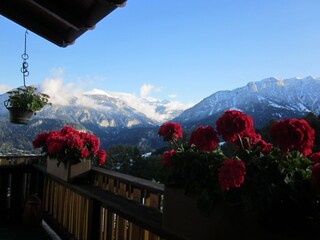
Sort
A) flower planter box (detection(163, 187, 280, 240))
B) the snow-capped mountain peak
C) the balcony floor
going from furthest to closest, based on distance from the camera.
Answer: the snow-capped mountain peak < the balcony floor < flower planter box (detection(163, 187, 280, 240))

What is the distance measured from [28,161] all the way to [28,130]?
194ft

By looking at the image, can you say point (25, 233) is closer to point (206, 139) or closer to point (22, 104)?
point (22, 104)

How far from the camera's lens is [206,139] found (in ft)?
5.06

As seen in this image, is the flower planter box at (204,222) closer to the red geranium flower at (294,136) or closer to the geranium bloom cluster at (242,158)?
the geranium bloom cluster at (242,158)

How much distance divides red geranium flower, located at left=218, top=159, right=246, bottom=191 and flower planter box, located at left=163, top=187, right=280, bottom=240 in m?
0.13

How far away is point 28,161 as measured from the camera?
5.51 meters

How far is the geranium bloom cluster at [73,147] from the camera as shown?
3.57 metres

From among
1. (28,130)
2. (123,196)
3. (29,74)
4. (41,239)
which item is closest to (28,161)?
(29,74)

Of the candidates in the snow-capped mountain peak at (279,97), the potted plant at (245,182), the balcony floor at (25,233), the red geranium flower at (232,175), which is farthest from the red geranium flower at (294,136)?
the snow-capped mountain peak at (279,97)

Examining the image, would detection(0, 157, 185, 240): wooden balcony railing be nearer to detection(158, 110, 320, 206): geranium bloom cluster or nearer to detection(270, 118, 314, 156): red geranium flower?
detection(158, 110, 320, 206): geranium bloom cluster

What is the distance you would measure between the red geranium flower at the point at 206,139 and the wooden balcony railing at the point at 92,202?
1.73 ft

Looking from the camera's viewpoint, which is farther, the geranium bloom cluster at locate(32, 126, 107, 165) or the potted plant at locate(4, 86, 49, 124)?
the potted plant at locate(4, 86, 49, 124)

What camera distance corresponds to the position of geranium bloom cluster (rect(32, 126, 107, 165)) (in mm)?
3574

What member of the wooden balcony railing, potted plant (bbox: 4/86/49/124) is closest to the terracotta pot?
potted plant (bbox: 4/86/49/124)
